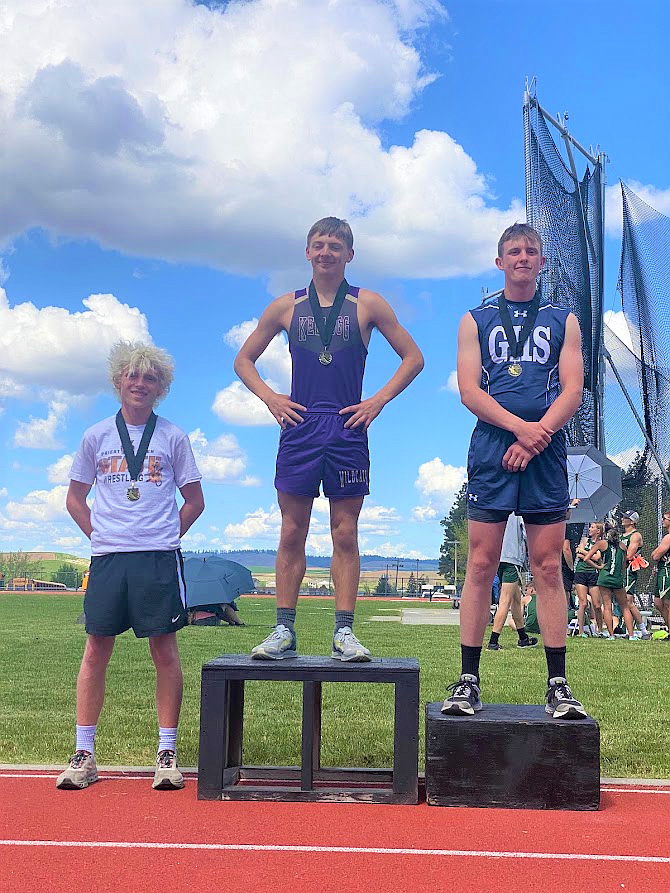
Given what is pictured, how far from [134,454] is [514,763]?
7.75 feet

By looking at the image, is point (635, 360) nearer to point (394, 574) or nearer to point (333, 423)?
point (333, 423)

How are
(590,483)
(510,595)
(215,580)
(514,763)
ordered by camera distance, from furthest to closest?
(590,483) < (215,580) < (510,595) < (514,763)

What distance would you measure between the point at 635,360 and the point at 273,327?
21.9 m

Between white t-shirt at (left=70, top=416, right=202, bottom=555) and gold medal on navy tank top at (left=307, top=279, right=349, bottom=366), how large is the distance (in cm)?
87

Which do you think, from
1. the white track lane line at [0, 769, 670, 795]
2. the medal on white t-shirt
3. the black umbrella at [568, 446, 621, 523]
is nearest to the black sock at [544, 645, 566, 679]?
the white track lane line at [0, 769, 670, 795]

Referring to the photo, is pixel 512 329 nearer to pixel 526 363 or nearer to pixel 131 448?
pixel 526 363

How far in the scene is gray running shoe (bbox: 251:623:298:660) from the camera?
15.9 feet

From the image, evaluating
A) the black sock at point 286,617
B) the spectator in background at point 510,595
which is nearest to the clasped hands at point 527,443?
the black sock at point 286,617

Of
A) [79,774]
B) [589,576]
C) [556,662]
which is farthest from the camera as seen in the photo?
[589,576]

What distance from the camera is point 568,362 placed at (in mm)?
4855

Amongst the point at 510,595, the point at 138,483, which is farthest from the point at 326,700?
the point at 510,595

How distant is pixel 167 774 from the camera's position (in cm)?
468

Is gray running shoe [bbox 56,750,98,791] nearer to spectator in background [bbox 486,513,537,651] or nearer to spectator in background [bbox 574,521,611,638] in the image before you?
spectator in background [bbox 486,513,537,651]

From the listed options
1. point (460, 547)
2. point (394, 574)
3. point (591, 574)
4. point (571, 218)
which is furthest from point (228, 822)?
point (460, 547)
